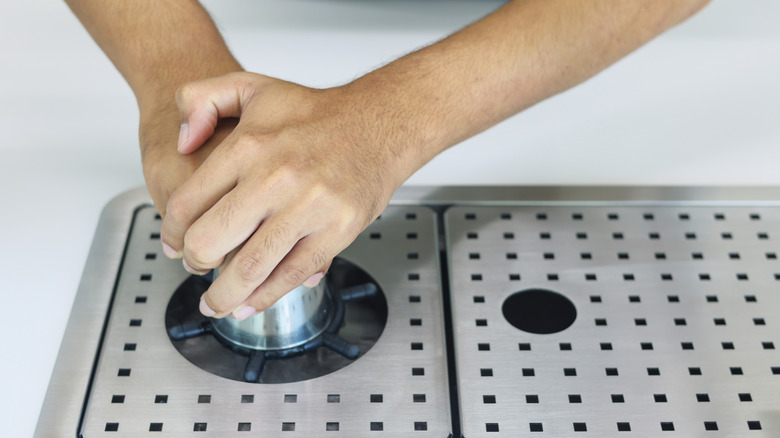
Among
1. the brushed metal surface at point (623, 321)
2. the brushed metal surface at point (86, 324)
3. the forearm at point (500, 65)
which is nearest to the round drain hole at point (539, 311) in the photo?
the brushed metal surface at point (623, 321)

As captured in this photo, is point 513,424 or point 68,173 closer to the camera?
point 513,424

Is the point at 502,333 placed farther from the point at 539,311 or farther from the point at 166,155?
the point at 166,155

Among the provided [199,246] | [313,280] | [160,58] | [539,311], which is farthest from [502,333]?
[160,58]

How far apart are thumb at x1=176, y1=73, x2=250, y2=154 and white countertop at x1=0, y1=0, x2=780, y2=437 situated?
220mm

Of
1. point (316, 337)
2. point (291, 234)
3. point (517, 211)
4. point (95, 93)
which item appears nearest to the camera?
point (291, 234)

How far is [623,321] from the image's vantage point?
2.74ft

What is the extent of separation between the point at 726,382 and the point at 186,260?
47 cm

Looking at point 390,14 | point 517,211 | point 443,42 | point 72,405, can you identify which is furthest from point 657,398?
point 390,14

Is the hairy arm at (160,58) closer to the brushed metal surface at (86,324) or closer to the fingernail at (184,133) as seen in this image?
the fingernail at (184,133)

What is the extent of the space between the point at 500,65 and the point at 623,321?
0.88 ft

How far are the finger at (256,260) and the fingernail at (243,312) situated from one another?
0.02 metres

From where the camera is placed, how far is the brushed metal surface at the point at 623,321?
753mm

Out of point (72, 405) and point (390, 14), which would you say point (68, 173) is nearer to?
point (72, 405)

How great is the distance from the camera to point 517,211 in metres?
0.96
